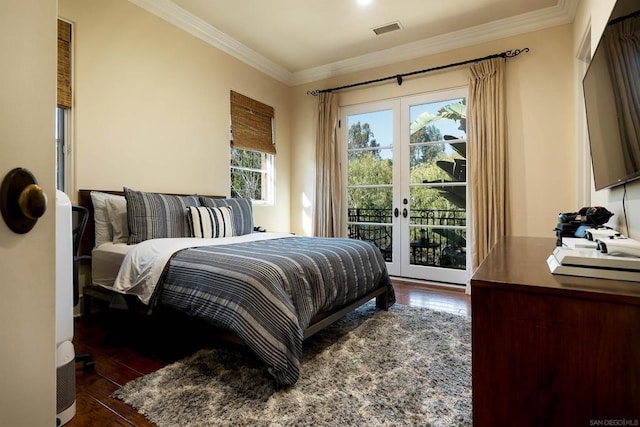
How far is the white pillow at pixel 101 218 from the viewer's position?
8.71 feet

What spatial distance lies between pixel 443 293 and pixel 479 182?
50.9 inches

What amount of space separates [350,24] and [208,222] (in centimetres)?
261

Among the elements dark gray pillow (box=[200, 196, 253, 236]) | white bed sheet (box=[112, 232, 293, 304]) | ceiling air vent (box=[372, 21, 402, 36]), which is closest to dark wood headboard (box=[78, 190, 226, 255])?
white bed sheet (box=[112, 232, 293, 304])

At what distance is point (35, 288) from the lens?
1.41 ft

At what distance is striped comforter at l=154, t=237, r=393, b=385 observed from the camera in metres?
1.66

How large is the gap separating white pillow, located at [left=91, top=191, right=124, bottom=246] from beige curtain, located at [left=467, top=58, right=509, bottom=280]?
11.8 feet

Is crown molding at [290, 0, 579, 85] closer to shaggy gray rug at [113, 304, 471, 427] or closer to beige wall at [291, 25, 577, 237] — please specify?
beige wall at [291, 25, 577, 237]

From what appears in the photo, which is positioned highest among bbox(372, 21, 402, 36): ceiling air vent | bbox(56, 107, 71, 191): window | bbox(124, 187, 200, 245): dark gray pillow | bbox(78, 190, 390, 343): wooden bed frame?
bbox(372, 21, 402, 36): ceiling air vent

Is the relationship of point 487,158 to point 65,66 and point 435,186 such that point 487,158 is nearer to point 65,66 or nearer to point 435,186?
point 435,186

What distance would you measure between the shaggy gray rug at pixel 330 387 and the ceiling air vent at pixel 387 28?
10.5 ft

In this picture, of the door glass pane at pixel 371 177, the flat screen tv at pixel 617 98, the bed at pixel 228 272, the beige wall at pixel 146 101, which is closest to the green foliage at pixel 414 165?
the door glass pane at pixel 371 177

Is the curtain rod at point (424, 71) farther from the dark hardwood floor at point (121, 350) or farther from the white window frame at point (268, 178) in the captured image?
the dark hardwood floor at point (121, 350)

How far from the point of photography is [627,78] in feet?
4.44

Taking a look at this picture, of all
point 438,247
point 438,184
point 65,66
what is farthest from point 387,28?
point 65,66
